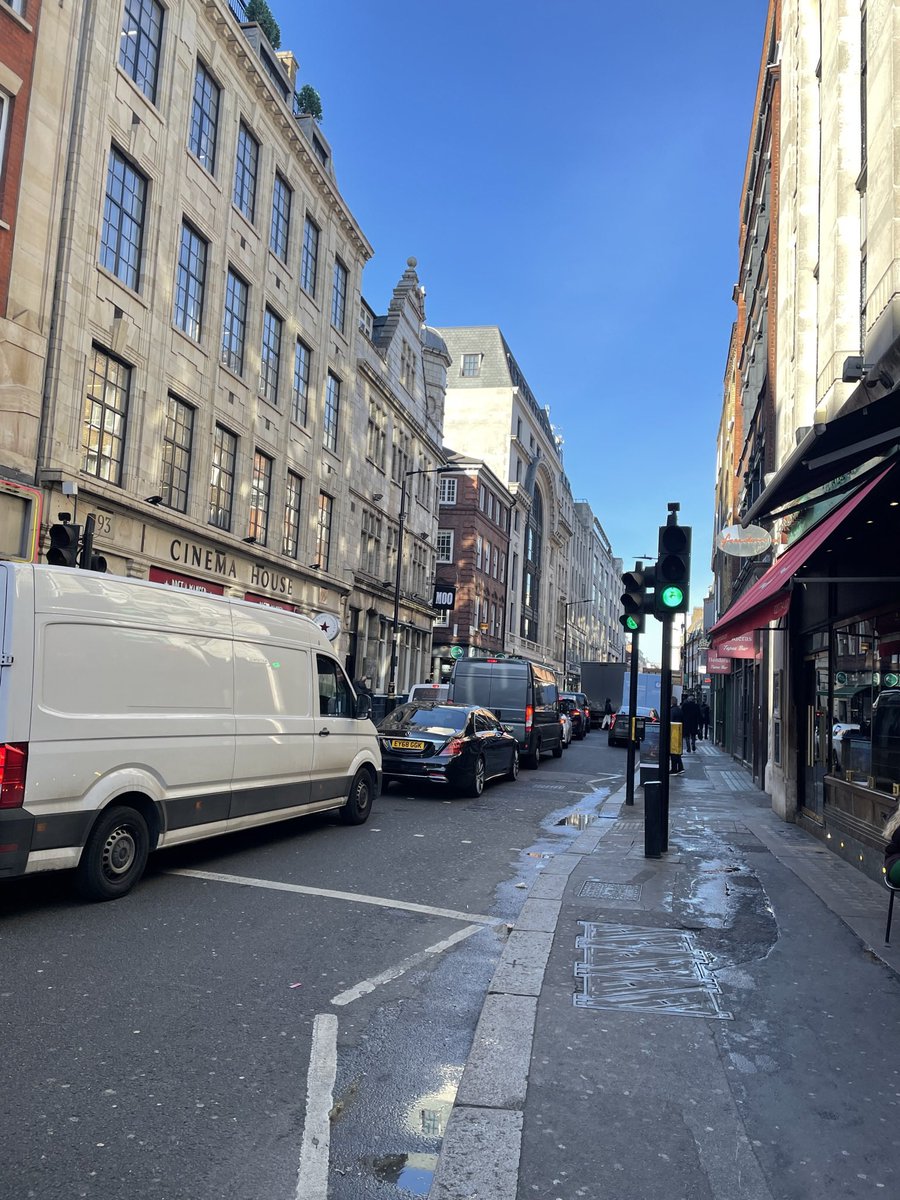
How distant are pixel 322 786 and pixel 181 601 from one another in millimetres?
3253

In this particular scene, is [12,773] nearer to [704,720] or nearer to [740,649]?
[740,649]

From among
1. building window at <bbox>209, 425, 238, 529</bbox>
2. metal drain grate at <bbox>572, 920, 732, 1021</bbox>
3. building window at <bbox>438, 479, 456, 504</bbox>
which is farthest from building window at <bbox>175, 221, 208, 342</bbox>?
building window at <bbox>438, 479, 456, 504</bbox>

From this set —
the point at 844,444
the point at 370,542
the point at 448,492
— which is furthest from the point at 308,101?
the point at 448,492

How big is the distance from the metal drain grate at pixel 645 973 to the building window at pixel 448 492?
177 ft

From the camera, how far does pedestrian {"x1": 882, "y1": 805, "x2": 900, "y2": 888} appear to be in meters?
5.11

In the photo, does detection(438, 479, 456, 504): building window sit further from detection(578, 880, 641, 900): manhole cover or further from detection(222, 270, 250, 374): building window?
detection(578, 880, 641, 900): manhole cover

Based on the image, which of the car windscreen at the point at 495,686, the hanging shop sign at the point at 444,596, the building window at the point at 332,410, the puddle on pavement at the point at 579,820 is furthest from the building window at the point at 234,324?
the hanging shop sign at the point at 444,596

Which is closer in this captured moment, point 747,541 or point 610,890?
point 610,890

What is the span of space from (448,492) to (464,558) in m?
4.58

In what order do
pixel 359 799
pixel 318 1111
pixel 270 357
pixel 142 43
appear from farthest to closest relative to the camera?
pixel 270 357 → pixel 142 43 → pixel 359 799 → pixel 318 1111

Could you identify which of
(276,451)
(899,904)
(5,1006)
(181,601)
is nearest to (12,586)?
(181,601)

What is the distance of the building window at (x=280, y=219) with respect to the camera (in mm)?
27188

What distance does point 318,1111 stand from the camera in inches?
143

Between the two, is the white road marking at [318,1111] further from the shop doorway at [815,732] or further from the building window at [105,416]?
the building window at [105,416]
